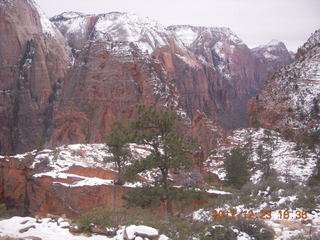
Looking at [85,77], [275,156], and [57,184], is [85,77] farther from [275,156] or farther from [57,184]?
[57,184]

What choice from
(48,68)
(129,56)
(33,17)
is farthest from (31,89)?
(129,56)

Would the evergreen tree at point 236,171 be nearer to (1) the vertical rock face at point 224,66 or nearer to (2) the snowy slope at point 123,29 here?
(2) the snowy slope at point 123,29

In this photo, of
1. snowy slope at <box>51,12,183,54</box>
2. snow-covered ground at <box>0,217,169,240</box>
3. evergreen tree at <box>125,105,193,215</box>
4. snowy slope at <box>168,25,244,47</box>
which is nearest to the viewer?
snow-covered ground at <box>0,217,169,240</box>

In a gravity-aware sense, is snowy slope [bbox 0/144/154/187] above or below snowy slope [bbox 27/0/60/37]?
below

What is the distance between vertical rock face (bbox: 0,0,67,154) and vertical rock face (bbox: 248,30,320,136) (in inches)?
1449

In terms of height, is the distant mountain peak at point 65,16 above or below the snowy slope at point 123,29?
above

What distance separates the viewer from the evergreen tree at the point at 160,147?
1133 cm

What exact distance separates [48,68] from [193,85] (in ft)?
134

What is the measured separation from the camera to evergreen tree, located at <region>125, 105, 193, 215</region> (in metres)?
11.3

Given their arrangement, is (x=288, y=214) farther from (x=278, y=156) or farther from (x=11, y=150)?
(x=11, y=150)

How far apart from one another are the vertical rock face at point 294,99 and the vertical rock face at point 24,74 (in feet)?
121

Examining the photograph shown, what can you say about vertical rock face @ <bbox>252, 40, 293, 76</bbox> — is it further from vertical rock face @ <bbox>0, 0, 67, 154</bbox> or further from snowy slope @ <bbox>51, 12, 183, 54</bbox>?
vertical rock face @ <bbox>0, 0, 67, 154</bbox>
